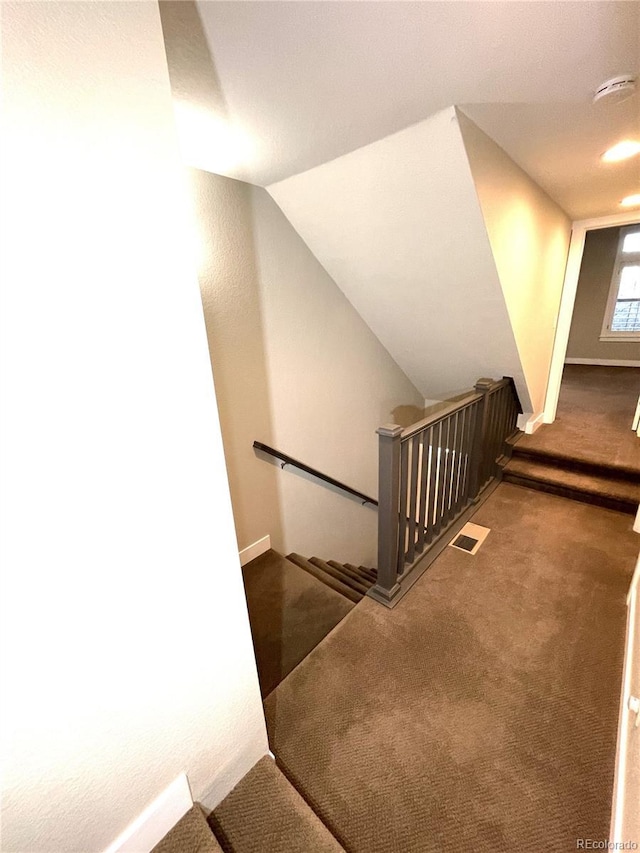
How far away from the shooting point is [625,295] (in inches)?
234

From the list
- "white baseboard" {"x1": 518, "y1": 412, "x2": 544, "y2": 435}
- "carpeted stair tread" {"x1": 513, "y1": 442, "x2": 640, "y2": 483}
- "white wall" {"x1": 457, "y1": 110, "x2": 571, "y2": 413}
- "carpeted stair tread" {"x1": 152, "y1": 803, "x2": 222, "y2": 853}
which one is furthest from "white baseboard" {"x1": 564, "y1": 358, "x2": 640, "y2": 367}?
"carpeted stair tread" {"x1": 152, "y1": 803, "x2": 222, "y2": 853}

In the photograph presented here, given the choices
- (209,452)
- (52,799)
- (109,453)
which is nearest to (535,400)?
(209,452)

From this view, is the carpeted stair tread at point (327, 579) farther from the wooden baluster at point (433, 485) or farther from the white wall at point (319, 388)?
the wooden baluster at point (433, 485)

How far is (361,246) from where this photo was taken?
2400 mm

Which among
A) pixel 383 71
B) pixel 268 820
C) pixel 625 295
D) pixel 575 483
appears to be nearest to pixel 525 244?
pixel 383 71

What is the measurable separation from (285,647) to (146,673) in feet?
3.90

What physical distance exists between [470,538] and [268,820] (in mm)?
1881

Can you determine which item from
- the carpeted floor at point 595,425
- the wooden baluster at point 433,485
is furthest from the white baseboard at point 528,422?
the wooden baluster at point 433,485

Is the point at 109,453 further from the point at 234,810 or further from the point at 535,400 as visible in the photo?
the point at 535,400

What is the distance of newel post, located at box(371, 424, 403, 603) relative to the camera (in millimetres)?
1720

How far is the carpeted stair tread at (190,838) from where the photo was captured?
37.2 inches

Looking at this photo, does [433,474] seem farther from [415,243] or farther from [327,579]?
[415,243]

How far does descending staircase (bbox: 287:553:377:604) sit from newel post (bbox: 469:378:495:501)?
1.12 m

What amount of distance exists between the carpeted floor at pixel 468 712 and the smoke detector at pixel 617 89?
230 cm
